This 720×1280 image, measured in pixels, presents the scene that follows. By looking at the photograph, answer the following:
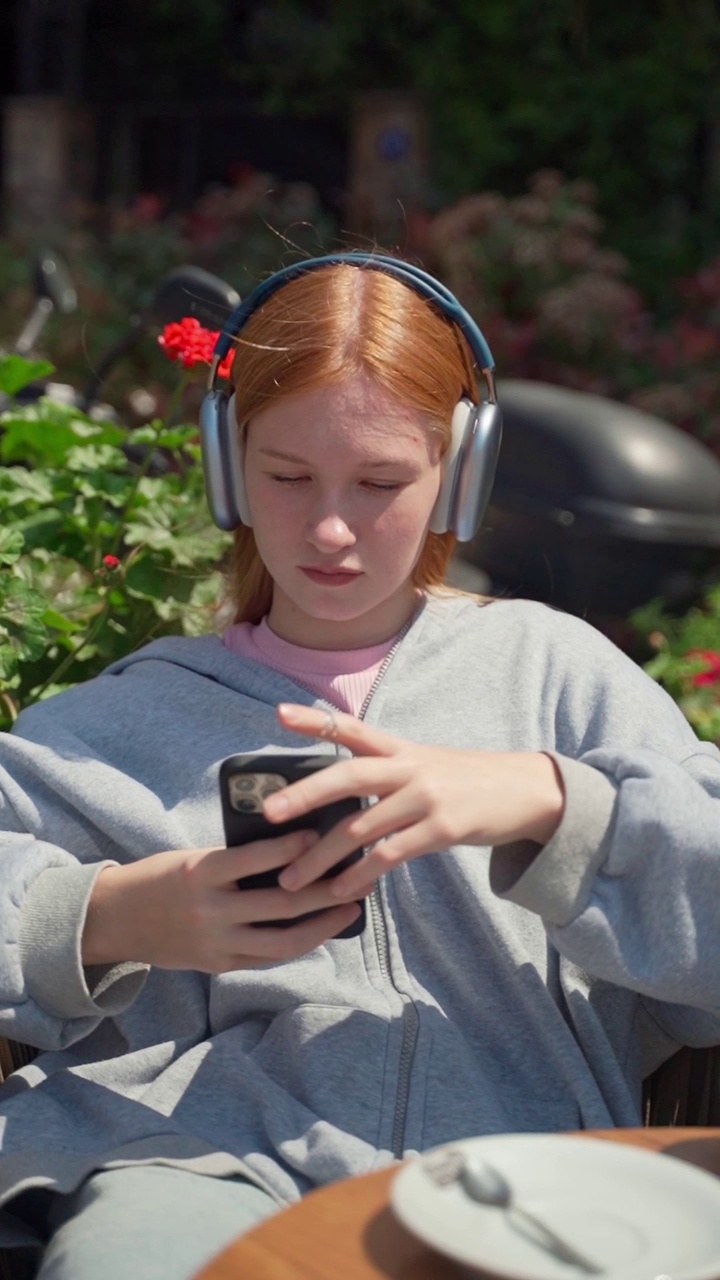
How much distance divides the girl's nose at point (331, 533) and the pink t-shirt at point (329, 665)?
20 centimetres

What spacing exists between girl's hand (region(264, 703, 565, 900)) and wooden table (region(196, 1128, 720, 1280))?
0.95 ft

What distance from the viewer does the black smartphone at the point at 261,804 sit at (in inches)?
55.2

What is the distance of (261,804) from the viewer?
1433mm

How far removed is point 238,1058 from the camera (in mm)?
1703

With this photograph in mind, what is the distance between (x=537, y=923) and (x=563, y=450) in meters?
3.48

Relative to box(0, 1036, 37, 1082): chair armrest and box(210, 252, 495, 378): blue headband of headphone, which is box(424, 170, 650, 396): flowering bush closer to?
box(210, 252, 495, 378): blue headband of headphone

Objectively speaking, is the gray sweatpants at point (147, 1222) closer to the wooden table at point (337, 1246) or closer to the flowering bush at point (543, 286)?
the wooden table at point (337, 1246)

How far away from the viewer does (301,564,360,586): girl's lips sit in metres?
1.81

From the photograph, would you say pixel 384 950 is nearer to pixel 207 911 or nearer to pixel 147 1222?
pixel 207 911

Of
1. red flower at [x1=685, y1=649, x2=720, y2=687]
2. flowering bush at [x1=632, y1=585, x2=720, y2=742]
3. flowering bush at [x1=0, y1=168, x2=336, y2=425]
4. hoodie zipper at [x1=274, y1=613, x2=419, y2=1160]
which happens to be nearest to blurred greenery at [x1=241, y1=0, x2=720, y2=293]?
Result: flowering bush at [x1=0, y1=168, x2=336, y2=425]

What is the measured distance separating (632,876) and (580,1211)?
18.3 inches

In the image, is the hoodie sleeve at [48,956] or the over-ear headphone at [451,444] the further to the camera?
the over-ear headphone at [451,444]

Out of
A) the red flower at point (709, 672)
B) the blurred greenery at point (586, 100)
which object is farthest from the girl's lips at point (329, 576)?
the blurred greenery at point (586, 100)

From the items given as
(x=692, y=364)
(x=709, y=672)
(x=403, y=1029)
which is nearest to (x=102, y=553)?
(x=403, y=1029)
